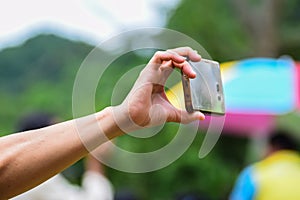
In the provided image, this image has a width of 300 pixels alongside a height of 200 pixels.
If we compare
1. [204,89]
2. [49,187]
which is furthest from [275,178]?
[204,89]

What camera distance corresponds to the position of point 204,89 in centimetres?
196

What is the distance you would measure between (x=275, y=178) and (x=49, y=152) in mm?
2792

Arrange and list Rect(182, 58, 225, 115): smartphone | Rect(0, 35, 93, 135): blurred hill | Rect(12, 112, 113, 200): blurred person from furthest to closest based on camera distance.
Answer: Rect(0, 35, 93, 135): blurred hill, Rect(12, 112, 113, 200): blurred person, Rect(182, 58, 225, 115): smartphone

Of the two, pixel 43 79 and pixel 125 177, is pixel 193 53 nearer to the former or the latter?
pixel 125 177

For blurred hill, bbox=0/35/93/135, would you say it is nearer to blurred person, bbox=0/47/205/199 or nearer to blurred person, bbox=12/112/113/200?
blurred person, bbox=12/112/113/200

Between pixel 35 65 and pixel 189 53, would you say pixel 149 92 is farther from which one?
pixel 35 65

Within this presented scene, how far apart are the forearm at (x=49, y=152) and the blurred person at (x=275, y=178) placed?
270 cm

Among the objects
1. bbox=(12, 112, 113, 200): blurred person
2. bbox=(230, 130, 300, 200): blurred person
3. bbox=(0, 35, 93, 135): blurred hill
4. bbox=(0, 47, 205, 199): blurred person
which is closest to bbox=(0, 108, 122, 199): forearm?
bbox=(0, 47, 205, 199): blurred person

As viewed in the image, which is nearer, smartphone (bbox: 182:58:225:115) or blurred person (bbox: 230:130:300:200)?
smartphone (bbox: 182:58:225:115)

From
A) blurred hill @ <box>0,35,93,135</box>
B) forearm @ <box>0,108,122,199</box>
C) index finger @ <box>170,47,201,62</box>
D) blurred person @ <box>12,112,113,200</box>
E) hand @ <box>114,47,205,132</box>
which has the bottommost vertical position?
blurred hill @ <box>0,35,93,135</box>

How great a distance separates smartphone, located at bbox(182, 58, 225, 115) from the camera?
6.28ft

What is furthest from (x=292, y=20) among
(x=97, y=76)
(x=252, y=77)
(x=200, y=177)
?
(x=97, y=76)

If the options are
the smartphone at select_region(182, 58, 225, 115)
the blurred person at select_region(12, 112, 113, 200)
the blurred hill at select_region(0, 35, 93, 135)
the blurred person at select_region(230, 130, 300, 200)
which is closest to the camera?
the smartphone at select_region(182, 58, 225, 115)

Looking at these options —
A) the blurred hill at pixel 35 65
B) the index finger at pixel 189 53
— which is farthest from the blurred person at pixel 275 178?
the blurred hill at pixel 35 65
